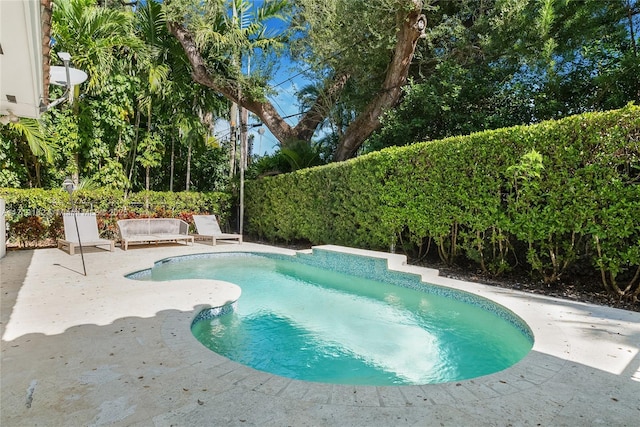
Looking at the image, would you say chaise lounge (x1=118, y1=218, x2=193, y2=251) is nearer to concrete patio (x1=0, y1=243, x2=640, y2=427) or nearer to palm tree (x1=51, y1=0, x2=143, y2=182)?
palm tree (x1=51, y1=0, x2=143, y2=182)

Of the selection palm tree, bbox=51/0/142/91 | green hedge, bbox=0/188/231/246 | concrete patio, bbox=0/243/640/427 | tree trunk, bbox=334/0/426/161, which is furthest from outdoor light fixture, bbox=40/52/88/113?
tree trunk, bbox=334/0/426/161

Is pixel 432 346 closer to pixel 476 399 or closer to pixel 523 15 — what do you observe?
pixel 476 399

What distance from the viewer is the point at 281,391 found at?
2650 millimetres

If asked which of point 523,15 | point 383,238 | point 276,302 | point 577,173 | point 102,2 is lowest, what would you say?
point 276,302

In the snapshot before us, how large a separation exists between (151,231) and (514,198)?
11.6 meters

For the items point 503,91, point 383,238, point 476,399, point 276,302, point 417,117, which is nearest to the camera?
point 476,399

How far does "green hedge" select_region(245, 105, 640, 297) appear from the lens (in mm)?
5324

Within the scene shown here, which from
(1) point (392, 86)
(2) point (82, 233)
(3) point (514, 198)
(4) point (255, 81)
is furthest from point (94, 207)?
(3) point (514, 198)

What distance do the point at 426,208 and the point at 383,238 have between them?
1.65 m

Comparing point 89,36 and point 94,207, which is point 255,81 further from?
point 94,207

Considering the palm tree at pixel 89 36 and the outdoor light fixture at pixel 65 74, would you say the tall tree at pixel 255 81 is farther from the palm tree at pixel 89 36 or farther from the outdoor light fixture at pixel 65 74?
the outdoor light fixture at pixel 65 74

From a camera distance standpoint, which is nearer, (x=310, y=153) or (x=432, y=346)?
(x=432, y=346)

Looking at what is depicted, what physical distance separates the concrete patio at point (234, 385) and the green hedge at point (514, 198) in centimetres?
153

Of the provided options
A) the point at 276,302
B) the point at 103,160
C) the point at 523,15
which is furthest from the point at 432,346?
the point at 103,160
